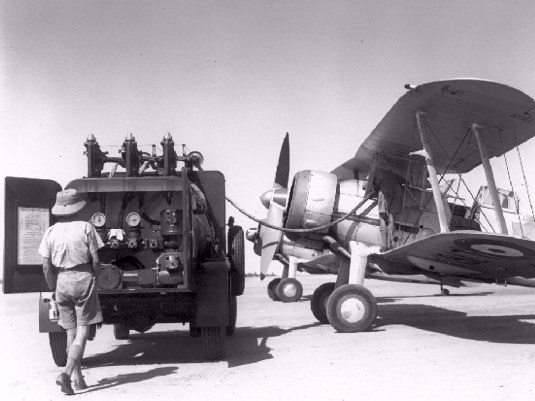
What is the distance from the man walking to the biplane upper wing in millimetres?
4646

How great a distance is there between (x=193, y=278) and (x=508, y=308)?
32.6ft

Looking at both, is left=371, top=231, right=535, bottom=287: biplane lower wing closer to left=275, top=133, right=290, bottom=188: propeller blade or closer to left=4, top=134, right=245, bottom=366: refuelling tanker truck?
left=275, top=133, right=290, bottom=188: propeller blade

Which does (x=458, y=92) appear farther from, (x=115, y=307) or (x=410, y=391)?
(x=115, y=307)

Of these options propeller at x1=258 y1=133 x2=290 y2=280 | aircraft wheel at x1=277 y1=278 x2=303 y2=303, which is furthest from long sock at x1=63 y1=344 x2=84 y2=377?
aircraft wheel at x1=277 y1=278 x2=303 y2=303

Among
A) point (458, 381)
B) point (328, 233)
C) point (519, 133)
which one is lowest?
point (458, 381)

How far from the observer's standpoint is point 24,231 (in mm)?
5961

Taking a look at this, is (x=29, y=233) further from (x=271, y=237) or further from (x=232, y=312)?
(x=271, y=237)

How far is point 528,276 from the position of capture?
9492mm

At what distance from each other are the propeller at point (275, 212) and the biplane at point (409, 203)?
2 centimetres

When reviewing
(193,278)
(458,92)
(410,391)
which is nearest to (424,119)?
(458,92)

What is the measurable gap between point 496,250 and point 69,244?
5.06 meters

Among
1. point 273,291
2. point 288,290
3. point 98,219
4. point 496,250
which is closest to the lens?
point 98,219

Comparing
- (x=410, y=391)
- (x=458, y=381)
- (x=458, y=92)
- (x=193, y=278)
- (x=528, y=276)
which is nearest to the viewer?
(x=410, y=391)

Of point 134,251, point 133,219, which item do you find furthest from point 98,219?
point 134,251
